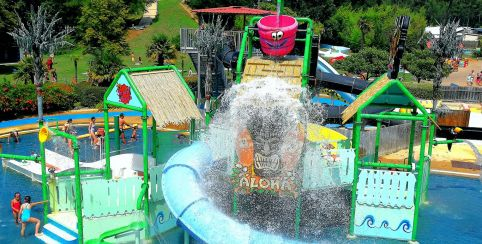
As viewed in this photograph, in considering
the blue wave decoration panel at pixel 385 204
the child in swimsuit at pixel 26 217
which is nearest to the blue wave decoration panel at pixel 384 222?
the blue wave decoration panel at pixel 385 204

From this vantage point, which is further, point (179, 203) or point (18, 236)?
point (18, 236)

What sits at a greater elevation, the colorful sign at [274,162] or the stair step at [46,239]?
the colorful sign at [274,162]

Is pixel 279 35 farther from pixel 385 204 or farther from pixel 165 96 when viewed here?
pixel 385 204

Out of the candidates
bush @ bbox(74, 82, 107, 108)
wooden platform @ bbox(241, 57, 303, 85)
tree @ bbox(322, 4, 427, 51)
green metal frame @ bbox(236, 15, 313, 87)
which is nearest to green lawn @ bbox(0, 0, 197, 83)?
bush @ bbox(74, 82, 107, 108)

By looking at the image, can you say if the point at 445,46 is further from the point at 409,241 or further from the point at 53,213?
the point at 53,213

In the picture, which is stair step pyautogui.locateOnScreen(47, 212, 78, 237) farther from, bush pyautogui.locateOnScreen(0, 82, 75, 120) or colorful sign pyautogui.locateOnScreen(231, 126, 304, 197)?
bush pyautogui.locateOnScreen(0, 82, 75, 120)

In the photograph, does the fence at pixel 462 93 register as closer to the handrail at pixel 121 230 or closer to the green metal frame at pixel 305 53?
the green metal frame at pixel 305 53

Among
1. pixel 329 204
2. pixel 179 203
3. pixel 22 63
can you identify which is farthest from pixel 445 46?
pixel 22 63
